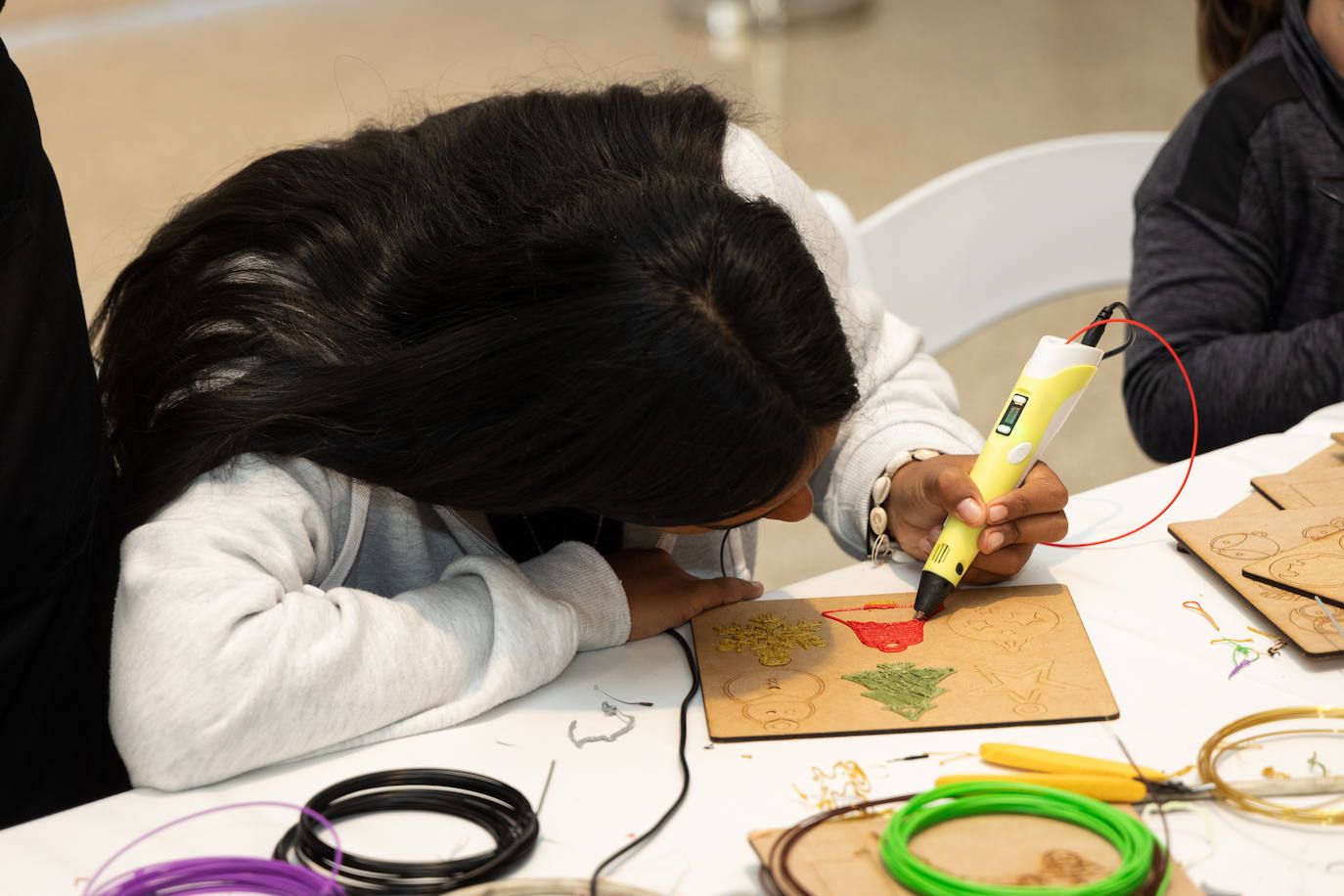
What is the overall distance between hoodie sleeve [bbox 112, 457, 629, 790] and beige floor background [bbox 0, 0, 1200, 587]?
1867 millimetres

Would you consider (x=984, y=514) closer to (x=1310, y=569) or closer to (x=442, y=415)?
(x=1310, y=569)

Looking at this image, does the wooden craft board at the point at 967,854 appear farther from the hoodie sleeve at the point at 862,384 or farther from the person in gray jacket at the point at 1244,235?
the person in gray jacket at the point at 1244,235

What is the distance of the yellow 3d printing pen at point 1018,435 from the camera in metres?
0.83

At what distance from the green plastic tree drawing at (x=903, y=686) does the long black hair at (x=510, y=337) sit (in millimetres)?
126

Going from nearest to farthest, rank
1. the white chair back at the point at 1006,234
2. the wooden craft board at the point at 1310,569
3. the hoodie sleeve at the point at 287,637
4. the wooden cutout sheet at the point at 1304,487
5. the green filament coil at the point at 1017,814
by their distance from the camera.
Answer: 1. the green filament coil at the point at 1017,814
2. the hoodie sleeve at the point at 287,637
3. the wooden craft board at the point at 1310,569
4. the wooden cutout sheet at the point at 1304,487
5. the white chair back at the point at 1006,234

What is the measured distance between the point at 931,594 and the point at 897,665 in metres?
0.08

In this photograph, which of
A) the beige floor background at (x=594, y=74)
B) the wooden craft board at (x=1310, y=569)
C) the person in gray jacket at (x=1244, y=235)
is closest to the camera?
the wooden craft board at (x=1310, y=569)

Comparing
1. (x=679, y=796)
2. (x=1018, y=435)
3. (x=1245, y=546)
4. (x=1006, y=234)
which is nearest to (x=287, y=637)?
(x=679, y=796)

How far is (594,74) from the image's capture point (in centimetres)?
315

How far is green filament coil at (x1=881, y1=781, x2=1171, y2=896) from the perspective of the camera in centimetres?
54

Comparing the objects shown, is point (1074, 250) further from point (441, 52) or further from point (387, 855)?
point (441, 52)

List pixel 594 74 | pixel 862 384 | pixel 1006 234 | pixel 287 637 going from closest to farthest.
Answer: pixel 287 637
pixel 862 384
pixel 1006 234
pixel 594 74

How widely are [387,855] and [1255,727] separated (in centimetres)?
47

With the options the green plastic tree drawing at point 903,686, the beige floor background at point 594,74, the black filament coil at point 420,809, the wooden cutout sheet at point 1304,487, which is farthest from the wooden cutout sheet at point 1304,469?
the beige floor background at point 594,74
